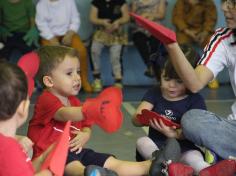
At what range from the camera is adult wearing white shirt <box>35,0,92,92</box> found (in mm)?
4062

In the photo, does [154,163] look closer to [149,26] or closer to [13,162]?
[149,26]

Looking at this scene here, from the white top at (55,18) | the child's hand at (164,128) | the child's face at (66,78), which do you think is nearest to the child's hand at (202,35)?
the white top at (55,18)

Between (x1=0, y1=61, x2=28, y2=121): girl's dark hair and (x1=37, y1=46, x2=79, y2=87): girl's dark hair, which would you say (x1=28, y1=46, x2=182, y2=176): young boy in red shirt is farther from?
(x1=0, y1=61, x2=28, y2=121): girl's dark hair

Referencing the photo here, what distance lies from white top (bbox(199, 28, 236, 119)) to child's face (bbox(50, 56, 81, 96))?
1.55 feet

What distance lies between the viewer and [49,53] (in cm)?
178

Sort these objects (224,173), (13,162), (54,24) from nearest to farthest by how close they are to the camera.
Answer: (13,162)
(224,173)
(54,24)

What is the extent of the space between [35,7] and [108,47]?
0.68 metres

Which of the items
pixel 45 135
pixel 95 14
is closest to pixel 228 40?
pixel 45 135

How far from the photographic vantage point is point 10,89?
1.19 m

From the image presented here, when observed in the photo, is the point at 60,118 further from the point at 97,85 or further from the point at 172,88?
the point at 97,85

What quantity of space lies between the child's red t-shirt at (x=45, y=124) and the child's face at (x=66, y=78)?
0.12 feet

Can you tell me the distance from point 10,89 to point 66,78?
56 cm

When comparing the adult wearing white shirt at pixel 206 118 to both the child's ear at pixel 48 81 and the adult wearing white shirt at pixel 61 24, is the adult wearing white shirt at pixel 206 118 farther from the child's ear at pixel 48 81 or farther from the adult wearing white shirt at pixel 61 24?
the adult wearing white shirt at pixel 61 24

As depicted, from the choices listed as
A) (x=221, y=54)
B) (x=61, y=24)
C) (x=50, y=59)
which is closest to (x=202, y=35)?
(x=61, y=24)
